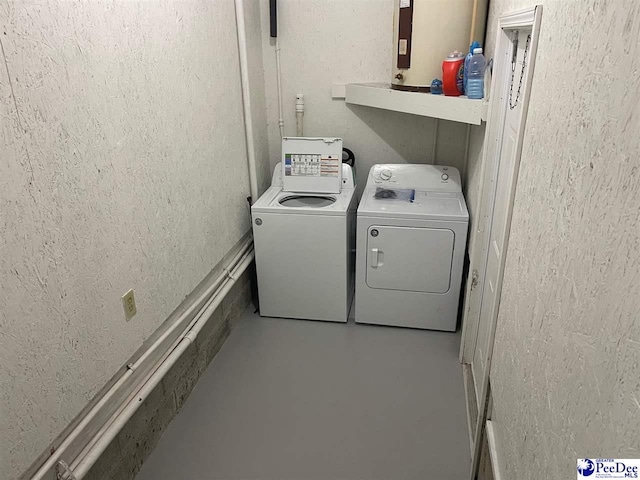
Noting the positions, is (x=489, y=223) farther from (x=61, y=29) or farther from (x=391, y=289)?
(x=61, y=29)

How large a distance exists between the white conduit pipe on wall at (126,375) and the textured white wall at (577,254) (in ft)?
4.47

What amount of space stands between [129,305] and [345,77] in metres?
2.20

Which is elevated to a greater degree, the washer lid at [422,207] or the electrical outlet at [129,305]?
the washer lid at [422,207]

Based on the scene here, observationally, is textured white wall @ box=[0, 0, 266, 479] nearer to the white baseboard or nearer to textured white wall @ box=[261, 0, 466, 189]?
textured white wall @ box=[261, 0, 466, 189]

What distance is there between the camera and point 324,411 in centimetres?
228

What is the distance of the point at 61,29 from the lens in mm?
1412

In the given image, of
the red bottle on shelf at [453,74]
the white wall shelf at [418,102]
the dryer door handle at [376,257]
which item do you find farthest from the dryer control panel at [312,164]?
the red bottle on shelf at [453,74]

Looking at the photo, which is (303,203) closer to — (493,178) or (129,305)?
(493,178)

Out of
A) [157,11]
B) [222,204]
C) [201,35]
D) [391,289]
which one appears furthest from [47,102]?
[391,289]

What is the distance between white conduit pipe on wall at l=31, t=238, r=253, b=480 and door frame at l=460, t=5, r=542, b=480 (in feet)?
4.45

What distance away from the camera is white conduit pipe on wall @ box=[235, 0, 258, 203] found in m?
2.75

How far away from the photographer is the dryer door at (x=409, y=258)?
2689 mm

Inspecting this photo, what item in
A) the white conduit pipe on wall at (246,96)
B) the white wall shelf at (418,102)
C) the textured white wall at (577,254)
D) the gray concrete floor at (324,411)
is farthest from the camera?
the white conduit pipe on wall at (246,96)

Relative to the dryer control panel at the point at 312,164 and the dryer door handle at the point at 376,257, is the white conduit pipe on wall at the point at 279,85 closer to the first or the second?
the dryer control panel at the point at 312,164
